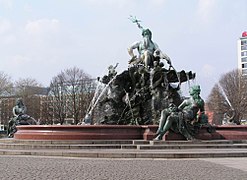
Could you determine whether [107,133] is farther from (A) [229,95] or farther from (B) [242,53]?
(B) [242,53]

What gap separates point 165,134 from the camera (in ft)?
67.2

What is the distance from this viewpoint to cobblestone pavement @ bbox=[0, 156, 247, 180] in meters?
10.6

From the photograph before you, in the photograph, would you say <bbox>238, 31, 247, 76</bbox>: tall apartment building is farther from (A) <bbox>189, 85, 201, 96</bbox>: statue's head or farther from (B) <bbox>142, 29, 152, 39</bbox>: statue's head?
(A) <bbox>189, 85, 201, 96</bbox>: statue's head

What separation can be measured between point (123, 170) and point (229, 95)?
200ft

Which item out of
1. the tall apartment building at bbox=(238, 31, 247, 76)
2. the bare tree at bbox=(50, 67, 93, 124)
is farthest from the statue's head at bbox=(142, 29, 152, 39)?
the tall apartment building at bbox=(238, 31, 247, 76)

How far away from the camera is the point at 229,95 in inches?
2783

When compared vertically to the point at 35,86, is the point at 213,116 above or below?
below

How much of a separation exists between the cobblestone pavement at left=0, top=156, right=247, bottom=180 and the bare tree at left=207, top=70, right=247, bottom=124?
2139 inches

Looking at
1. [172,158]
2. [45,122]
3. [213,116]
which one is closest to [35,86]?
[45,122]

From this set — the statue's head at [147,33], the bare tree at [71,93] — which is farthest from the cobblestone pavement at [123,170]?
the bare tree at [71,93]

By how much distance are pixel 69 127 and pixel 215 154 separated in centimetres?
755

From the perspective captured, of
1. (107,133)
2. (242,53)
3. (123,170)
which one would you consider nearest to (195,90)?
(107,133)

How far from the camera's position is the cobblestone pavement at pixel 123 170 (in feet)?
34.9

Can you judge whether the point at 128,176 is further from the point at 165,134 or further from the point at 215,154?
the point at 165,134
